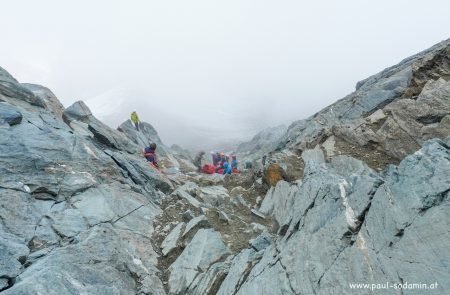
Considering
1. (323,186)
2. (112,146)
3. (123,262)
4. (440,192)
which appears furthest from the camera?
(112,146)

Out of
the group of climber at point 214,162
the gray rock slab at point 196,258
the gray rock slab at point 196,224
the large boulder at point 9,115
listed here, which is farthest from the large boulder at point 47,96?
the gray rock slab at point 196,258

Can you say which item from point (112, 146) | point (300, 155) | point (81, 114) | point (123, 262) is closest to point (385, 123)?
point (300, 155)

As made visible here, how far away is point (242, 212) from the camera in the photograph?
72.3 feet

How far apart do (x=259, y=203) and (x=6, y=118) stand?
17.2m

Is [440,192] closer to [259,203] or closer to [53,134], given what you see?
[259,203]

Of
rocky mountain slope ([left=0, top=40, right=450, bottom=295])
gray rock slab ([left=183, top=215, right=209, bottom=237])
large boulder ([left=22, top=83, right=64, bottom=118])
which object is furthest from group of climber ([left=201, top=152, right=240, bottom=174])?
large boulder ([left=22, top=83, right=64, bottom=118])

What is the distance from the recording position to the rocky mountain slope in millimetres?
10688

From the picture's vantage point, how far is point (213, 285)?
574 inches

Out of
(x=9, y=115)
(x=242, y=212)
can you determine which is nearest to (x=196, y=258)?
(x=242, y=212)

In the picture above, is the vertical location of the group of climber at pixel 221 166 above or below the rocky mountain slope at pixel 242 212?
below

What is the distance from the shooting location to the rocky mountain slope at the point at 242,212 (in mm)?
10688

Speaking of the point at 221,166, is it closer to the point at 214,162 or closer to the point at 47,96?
the point at 214,162

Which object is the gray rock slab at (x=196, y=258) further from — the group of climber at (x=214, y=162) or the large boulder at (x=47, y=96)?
the large boulder at (x=47, y=96)

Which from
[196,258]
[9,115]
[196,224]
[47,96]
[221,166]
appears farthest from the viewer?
[221,166]
